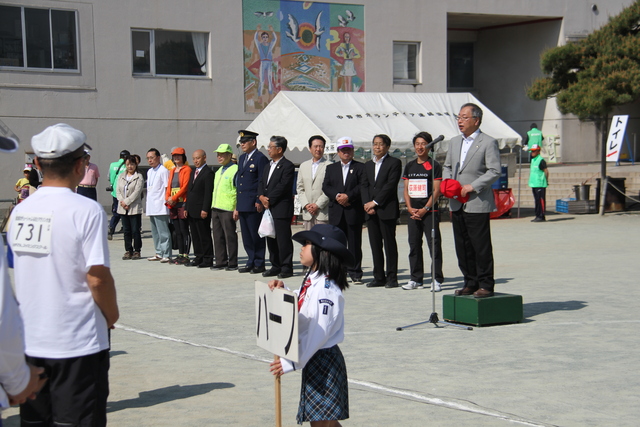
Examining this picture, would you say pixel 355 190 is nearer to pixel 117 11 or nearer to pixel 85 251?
pixel 85 251

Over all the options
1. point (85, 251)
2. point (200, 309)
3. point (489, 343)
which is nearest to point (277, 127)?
point (200, 309)

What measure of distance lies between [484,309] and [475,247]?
73 cm

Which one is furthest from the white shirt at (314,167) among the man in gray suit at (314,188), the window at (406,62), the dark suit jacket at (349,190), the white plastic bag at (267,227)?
the window at (406,62)

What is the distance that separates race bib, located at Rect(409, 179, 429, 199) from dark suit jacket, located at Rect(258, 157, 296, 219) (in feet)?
6.86

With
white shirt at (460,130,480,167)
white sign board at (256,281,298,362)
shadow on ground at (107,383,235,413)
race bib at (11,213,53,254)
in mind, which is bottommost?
shadow on ground at (107,383,235,413)

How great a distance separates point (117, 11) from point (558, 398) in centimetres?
2076

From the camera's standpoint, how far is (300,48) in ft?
87.5

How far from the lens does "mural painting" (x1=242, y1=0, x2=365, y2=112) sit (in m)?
26.0

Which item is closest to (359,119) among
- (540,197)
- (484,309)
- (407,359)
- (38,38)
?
(540,197)

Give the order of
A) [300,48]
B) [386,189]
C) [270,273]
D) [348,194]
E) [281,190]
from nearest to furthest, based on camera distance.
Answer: [386,189], [348,194], [281,190], [270,273], [300,48]

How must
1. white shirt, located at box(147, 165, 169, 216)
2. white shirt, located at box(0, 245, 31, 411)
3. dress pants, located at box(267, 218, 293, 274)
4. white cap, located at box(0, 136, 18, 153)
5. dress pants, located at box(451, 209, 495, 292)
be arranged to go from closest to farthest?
white shirt, located at box(0, 245, 31, 411), white cap, located at box(0, 136, 18, 153), dress pants, located at box(451, 209, 495, 292), dress pants, located at box(267, 218, 293, 274), white shirt, located at box(147, 165, 169, 216)

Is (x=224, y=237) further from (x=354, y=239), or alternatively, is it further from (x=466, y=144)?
(x=466, y=144)

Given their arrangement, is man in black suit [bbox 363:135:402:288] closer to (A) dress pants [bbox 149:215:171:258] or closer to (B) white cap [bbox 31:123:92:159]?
(A) dress pants [bbox 149:215:171:258]

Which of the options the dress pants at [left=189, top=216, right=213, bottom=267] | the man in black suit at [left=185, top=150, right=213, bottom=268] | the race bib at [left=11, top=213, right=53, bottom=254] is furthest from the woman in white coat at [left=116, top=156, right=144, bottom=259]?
the race bib at [left=11, top=213, right=53, bottom=254]
